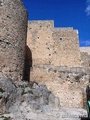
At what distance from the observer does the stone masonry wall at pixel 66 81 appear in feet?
46.4

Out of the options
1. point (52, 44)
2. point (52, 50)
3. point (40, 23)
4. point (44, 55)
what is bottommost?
point (44, 55)

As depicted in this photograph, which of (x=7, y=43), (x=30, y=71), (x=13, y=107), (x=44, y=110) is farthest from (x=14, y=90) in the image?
(x=30, y=71)

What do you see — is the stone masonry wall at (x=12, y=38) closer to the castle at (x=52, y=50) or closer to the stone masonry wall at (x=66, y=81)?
the stone masonry wall at (x=66, y=81)

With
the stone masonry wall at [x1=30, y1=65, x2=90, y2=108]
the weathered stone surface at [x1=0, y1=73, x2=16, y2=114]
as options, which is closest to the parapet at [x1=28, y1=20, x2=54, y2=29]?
the stone masonry wall at [x1=30, y1=65, x2=90, y2=108]

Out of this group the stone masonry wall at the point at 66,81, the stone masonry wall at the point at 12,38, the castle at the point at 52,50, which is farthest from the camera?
the castle at the point at 52,50

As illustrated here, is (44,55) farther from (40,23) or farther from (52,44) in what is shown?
(40,23)

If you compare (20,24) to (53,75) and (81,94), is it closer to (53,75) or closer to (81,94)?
(53,75)

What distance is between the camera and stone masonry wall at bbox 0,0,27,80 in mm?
11766

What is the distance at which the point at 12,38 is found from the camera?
40.5ft

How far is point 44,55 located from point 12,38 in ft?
20.9

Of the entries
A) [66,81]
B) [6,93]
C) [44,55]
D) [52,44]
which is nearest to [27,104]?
[6,93]

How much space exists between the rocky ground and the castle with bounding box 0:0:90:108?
1.20 m

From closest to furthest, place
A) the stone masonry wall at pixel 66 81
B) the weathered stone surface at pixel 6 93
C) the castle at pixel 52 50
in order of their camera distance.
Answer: the weathered stone surface at pixel 6 93
the stone masonry wall at pixel 66 81
the castle at pixel 52 50

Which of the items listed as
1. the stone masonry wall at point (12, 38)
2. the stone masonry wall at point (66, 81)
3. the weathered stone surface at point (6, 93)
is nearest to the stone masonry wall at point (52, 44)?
the stone masonry wall at point (66, 81)
